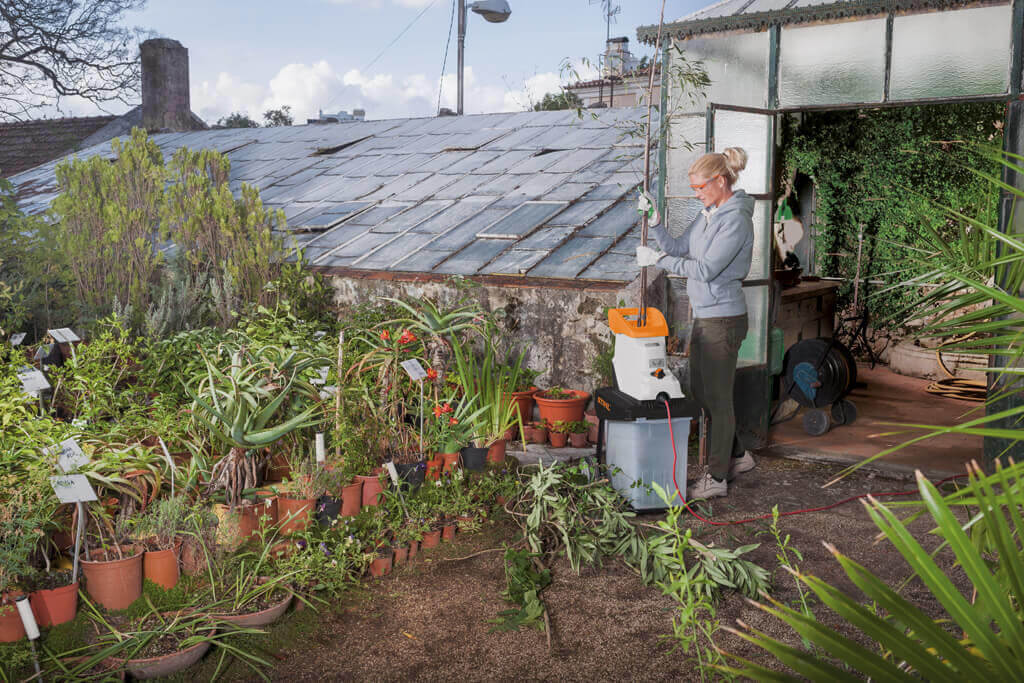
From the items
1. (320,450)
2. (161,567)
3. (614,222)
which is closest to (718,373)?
(320,450)

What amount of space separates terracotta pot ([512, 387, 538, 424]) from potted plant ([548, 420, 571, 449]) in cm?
34

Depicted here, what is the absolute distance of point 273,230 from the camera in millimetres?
8500

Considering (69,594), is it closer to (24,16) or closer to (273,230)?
(273,230)

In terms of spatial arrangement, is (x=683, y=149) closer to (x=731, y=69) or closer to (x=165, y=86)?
(x=731, y=69)

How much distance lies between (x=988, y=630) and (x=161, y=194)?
6859 mm

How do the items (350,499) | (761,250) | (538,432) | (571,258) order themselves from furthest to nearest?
(571,258), (538,432), (761,250), (350,499)

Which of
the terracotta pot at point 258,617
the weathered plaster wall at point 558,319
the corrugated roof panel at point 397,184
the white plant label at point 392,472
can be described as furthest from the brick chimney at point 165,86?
the terracotta pot at point 258,617

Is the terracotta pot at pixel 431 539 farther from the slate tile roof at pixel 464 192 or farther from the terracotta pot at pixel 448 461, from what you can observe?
the slate tile roof at pixel 464 192

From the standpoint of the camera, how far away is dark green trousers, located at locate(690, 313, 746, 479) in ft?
15.4

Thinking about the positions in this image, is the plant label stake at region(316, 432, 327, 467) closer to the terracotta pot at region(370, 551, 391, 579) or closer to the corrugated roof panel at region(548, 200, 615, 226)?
the terracotta pot at region(370, 551, 391, 579)

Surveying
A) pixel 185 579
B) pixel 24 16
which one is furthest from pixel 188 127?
pixel 185 579

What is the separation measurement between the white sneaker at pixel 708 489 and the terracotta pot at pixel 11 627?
3.26m

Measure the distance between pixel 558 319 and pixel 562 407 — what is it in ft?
2.56

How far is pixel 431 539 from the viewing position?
13.3ft
